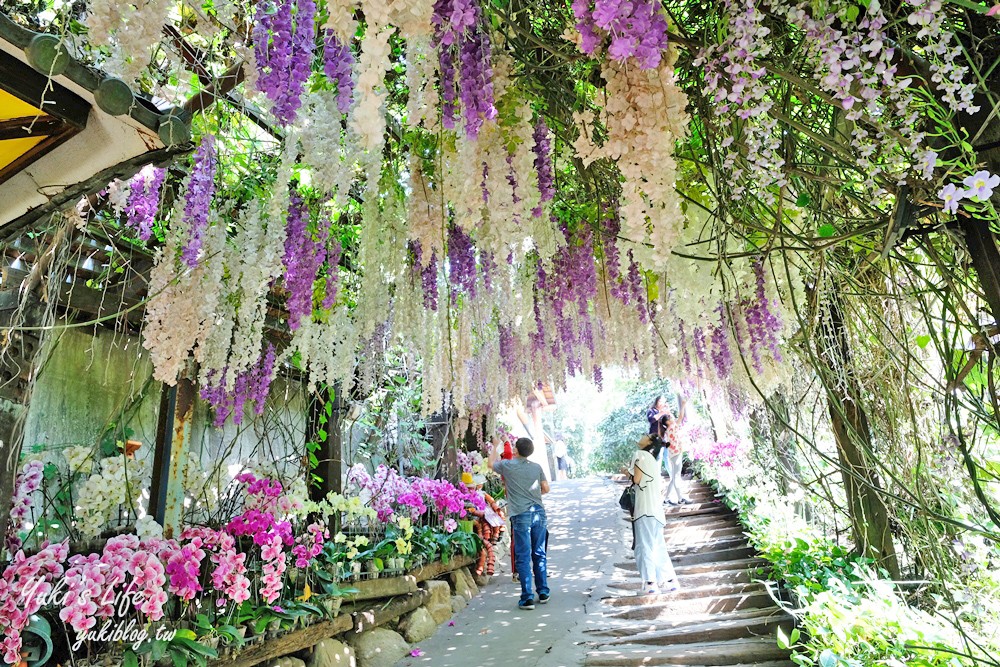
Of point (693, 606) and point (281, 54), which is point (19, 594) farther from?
point (693, 606)

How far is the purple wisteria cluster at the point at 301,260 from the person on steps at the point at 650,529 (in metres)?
3.25

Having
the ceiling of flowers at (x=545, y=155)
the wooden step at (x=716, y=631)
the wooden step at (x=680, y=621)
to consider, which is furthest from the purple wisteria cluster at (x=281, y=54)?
the wooden step at (x=680, y=621)

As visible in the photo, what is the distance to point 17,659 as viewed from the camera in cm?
228

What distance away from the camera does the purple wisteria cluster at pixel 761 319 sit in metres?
2.59

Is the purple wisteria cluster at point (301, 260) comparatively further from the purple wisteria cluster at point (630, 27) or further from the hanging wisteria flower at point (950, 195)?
the hanging wisteria flower at point (950, 195)

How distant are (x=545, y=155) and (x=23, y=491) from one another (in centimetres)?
311

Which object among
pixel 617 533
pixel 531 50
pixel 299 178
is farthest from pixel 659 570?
pixel 531 50

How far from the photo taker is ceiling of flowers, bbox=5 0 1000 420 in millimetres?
1188

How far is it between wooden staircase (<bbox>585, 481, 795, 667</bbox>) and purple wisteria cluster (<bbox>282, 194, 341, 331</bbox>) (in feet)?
8.39

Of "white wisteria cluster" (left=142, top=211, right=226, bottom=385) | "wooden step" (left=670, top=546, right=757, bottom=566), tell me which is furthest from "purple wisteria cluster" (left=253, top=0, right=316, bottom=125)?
"wooden step" (left=670, top=546, right=757, bottom=566)

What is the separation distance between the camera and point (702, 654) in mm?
3281

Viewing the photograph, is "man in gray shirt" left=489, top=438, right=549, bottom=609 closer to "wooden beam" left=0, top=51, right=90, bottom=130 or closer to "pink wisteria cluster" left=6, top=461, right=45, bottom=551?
"pink wisteria cluster" left=6, top=461, right=45, bottom=551

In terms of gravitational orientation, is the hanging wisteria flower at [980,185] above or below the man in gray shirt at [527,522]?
above

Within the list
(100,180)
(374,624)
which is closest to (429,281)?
(100,180)
